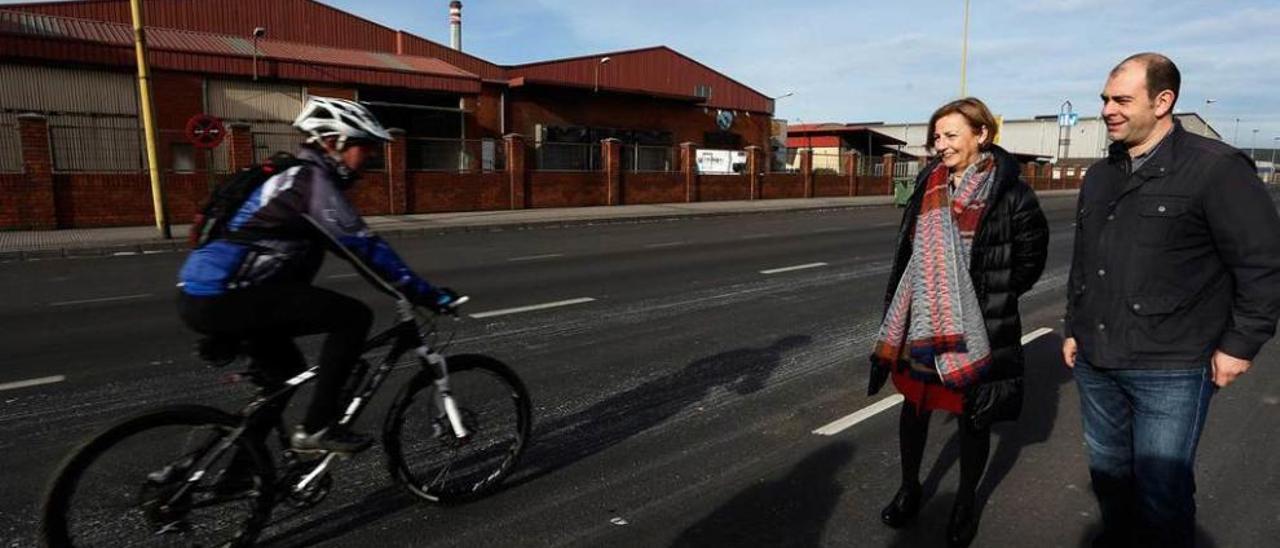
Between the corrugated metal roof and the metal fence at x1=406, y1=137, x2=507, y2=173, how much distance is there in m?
5.04

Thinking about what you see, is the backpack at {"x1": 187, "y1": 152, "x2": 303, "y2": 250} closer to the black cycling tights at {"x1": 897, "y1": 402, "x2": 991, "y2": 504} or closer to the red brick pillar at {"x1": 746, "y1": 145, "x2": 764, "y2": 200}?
the black cycling tights at {"x1": 897, "y1": 402, "x2": 991, "y2": 504}

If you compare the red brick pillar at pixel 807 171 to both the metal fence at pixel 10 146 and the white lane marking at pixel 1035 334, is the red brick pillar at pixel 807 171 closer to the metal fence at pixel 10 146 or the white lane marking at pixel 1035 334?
the metal fence at pixel 10 146

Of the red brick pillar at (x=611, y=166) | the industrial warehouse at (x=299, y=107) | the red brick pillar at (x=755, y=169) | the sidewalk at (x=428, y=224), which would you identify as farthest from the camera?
the red brick pillar at (x=755, y=169)

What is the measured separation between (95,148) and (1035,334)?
2020 centimetres

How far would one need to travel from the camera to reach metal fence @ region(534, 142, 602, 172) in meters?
26.7

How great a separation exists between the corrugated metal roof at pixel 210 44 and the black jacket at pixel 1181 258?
2601cm

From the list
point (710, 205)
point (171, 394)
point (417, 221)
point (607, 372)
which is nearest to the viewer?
point (171, 394)

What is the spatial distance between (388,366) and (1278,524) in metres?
4.00

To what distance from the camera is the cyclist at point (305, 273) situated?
2.89 meters

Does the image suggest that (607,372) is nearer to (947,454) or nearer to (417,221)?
(947,454)

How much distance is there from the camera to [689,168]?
101ft

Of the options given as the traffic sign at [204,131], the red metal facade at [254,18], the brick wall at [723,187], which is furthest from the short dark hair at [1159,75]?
the red metal facade at [254,18]

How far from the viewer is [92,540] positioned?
2.93 m

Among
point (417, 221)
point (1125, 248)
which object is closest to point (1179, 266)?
point (1125, 248)
